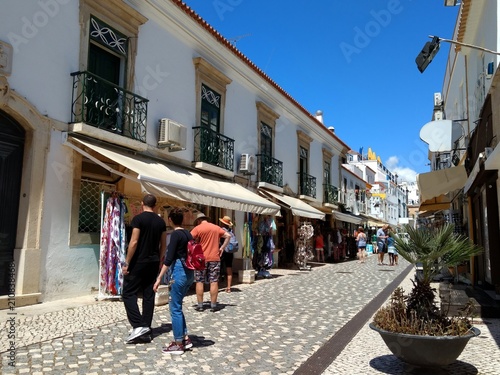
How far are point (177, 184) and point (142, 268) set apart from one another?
3382 mm

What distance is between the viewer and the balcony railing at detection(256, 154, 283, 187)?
1515cm

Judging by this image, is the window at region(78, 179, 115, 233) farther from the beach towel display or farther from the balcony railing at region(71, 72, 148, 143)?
the balcony railing at region(71, 72, 148, 143)

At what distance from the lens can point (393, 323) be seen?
394 centimetres

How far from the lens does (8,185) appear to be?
6855mm

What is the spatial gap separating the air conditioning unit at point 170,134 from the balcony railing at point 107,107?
52 centimetres

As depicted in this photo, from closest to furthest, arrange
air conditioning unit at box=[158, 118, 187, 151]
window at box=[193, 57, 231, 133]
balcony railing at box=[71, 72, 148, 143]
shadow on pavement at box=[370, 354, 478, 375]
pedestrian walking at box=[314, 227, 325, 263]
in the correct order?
shadow on pavement at box=[370, 354, 478, 375], balcony railing at box=[71, 72, 148, 143], air conditioning unit at box=[158, 118, 187, 151], window at box=[193, 57, 231, 133], pedestrian walking at box=[314, 227, 325, 263]

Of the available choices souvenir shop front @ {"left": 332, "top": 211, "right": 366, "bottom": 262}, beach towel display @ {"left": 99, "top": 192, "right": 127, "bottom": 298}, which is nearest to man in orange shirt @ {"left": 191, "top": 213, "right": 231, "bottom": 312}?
Answer: beach towel display @ {"left": 99, "top": 192, "right": 127, "bottom": 298}

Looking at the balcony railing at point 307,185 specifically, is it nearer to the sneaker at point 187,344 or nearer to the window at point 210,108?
the window at point 210,108

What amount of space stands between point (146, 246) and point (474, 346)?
396 cm

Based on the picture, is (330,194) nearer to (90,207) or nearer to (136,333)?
(90,207)

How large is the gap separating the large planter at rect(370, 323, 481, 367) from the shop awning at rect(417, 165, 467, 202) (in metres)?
7.15

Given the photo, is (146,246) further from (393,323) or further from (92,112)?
(92,112)

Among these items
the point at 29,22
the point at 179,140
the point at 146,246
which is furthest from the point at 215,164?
the point at 146,246

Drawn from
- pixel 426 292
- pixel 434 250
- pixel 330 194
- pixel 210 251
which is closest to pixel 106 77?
pixel 210 251
